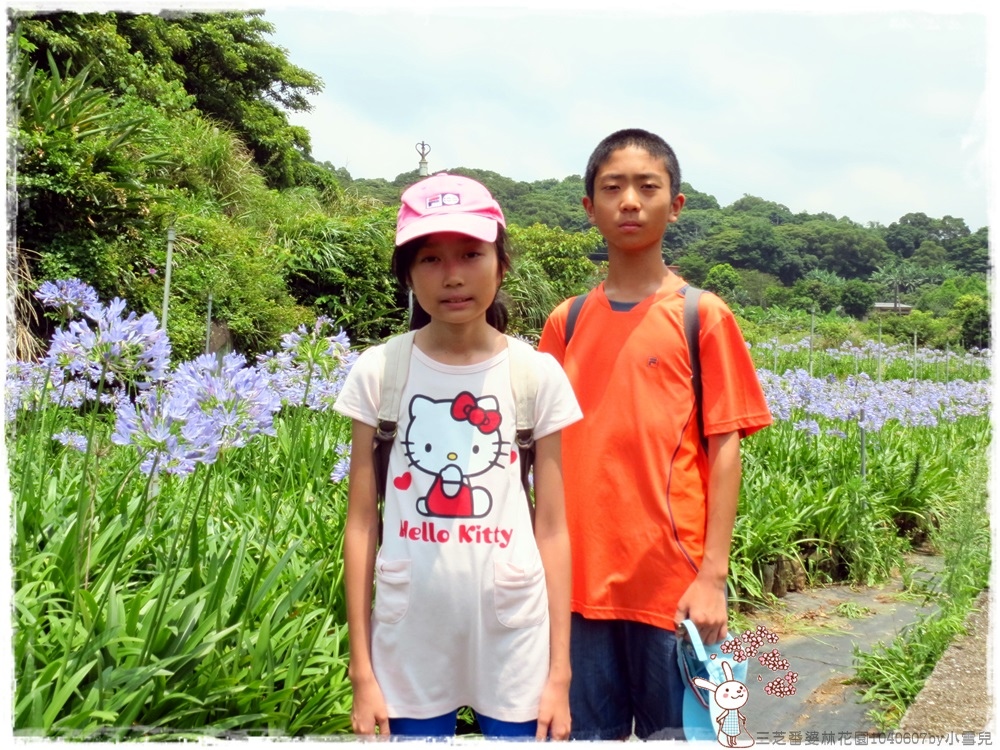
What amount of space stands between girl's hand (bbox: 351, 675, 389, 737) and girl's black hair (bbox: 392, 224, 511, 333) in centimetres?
68

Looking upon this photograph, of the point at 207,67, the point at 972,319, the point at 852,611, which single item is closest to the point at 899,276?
the point at 972,319

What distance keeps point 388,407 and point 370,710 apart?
0.51 m

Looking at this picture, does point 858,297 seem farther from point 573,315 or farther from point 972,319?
point 573,315

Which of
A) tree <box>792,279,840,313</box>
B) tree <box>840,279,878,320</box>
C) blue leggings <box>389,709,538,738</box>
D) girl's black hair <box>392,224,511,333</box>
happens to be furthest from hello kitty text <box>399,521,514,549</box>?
tree <box>840,279,878,320</box>

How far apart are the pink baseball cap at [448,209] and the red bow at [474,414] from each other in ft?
0.92

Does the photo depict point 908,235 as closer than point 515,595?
No

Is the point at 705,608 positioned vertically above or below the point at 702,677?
above

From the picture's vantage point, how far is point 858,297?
130 ft

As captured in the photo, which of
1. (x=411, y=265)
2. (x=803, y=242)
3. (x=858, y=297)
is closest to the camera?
(x=411, y=265)

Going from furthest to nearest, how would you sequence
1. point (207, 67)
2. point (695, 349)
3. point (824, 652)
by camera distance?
1. point (207, 67)
2. point (824, 652)
3. point (695, 349)

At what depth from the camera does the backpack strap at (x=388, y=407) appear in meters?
1.40

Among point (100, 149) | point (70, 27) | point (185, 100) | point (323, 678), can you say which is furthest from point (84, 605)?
point (185, 100)

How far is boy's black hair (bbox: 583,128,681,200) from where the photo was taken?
171cm

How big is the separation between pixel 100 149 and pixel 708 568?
5.66 meters
